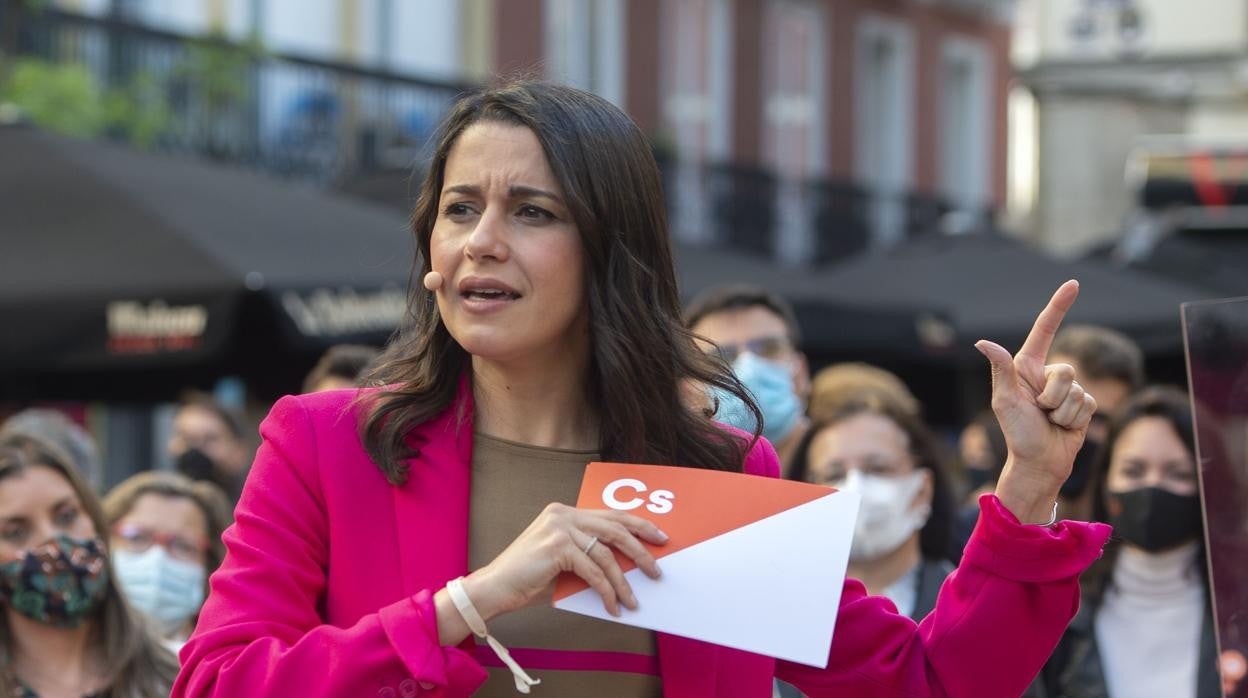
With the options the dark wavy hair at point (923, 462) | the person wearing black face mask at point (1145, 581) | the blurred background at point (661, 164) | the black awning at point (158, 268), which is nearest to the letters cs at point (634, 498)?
the blurred background at point (661, 164)

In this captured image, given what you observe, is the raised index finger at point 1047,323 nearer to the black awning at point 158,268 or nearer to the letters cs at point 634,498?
the letters cs at point 634,498

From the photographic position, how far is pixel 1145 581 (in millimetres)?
5629

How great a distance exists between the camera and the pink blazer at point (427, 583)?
273 cm

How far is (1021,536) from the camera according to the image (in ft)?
9.38

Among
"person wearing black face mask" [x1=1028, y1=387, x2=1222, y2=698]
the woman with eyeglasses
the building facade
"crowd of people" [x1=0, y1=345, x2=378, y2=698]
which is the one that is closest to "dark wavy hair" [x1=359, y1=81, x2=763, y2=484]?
"crowd of people" [x1=0, y1=345, x2=378, y2=698]

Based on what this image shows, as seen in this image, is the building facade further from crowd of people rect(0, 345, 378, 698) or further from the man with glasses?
crowd of people rect(0, 345, 378, 698)

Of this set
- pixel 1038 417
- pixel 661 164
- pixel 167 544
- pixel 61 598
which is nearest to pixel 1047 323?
pixel 1038 417

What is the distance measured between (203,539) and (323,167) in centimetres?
931

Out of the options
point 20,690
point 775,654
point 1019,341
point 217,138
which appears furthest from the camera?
point 217,138

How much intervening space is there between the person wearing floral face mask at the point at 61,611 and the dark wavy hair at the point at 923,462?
6.40 ft

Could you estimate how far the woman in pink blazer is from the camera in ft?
9.09

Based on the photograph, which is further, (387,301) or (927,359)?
(927,359)

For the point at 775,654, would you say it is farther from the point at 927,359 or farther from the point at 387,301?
the point at 927,359

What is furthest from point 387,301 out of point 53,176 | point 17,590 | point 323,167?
point 323,167
